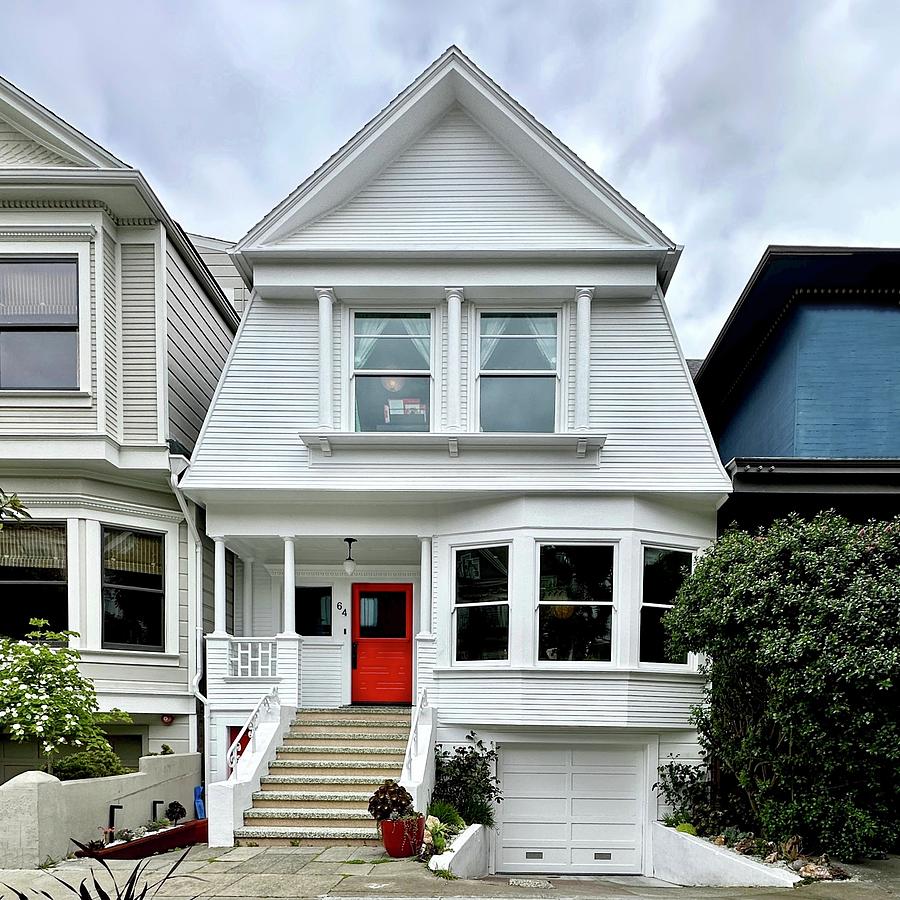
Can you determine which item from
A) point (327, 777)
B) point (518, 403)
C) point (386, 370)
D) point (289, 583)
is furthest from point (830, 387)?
point (327, 777)

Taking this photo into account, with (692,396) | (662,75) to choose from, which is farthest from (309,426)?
(662,75)

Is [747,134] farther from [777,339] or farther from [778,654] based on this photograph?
[778,654]

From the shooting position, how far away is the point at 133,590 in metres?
11.2

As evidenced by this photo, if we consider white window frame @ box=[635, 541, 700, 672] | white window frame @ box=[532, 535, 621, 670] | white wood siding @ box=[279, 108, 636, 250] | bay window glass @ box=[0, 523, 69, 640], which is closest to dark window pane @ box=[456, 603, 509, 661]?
white window frame @ box=[532, 535, 621, 670]

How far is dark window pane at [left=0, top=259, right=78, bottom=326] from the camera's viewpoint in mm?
10688

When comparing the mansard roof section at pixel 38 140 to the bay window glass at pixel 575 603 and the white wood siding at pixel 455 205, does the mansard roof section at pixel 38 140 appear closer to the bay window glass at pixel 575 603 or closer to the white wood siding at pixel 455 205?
the white wood siding at pixel 455 205

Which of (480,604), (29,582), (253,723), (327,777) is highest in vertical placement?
(29,582)

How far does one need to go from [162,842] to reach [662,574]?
698cm

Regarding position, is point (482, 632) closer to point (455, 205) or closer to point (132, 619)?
point (132, 619)

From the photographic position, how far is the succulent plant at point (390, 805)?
26.9 ft

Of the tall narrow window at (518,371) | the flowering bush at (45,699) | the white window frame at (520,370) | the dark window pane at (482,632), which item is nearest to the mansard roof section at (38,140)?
the white window frame at (520,370)

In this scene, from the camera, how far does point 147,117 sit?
1852 cm

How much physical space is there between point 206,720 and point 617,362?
747cm

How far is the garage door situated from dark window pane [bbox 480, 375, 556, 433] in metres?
4.34
